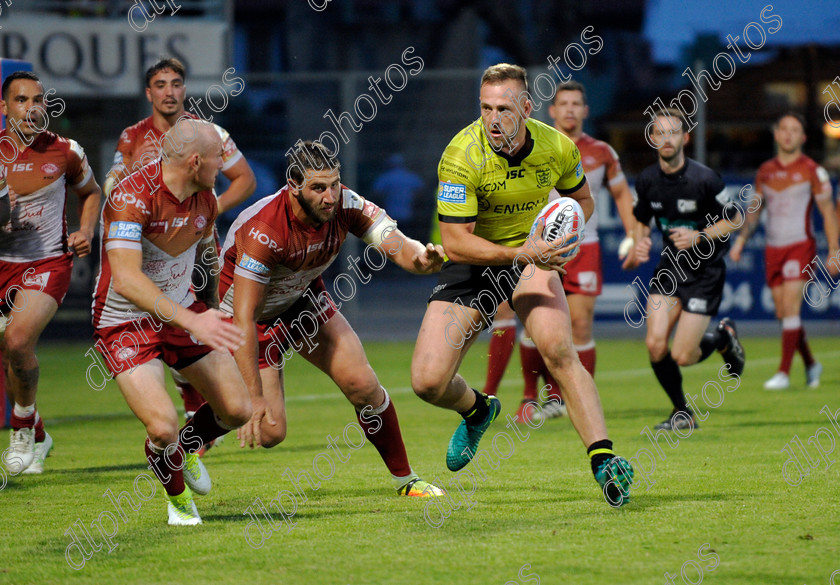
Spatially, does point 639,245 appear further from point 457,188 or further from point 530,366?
point 457,188

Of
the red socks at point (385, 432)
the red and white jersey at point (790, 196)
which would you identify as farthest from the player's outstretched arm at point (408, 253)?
the red and white jersey at point (790, 196)

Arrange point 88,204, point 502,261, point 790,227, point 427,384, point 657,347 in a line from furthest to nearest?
point 790,227, point 657,347, point 88,204, point 427,384, point 502,261

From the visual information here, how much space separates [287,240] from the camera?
5910 millimetres

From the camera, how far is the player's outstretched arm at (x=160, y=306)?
484 cm

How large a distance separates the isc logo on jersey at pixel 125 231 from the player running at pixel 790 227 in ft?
24.2

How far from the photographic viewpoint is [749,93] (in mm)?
19688

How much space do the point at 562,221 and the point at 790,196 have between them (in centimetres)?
689

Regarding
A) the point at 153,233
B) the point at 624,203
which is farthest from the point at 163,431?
the point at 624,203

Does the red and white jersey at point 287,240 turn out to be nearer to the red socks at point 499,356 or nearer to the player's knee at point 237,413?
the player's knee at point 237,413

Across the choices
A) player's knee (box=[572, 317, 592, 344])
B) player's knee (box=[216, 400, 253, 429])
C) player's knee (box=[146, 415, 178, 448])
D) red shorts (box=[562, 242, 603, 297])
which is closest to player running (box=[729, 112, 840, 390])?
red shorts (box=[562, 242, 603, 297])

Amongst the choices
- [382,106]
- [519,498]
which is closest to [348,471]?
[519,498]

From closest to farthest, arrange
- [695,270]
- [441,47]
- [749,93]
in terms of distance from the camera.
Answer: [695,270] → [749,93] → [441,47]

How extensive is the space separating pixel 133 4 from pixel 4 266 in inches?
467

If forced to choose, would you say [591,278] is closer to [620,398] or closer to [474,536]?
[620,398]
